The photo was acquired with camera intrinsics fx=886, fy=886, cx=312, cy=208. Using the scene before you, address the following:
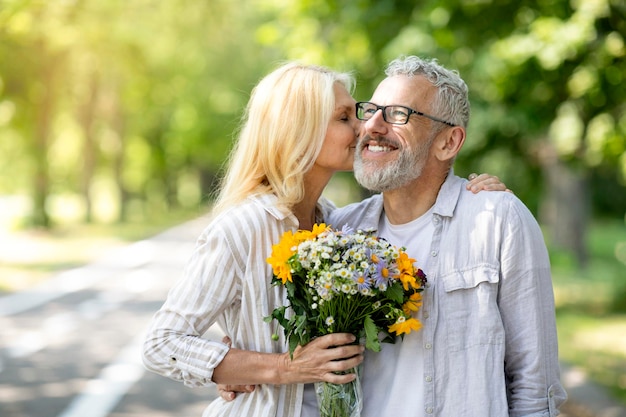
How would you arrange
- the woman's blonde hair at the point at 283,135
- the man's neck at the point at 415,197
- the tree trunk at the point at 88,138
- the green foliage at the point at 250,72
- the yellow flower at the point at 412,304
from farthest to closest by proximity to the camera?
the tree trunk at the point at 88,138 < the green foliage at the point at 250,72 < the man's neck at the point at 415,197 < the woman's blonde hair at the point at 283,135 < the yellow flower at the point at 412,304

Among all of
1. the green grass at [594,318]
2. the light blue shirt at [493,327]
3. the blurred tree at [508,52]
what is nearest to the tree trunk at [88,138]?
the green grass at [594,318]

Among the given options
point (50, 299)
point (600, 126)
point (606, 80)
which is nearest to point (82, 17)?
point (50, 299)

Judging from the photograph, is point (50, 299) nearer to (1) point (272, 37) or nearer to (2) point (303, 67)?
(1) point (272, 37)

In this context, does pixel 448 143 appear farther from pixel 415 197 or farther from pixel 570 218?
pixel 570 218

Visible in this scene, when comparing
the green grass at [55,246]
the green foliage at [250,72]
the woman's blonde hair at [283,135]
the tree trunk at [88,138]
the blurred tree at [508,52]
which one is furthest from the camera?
the tree trunk at [88,138]

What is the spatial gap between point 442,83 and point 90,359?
8670 mm

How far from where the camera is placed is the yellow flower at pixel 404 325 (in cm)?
313

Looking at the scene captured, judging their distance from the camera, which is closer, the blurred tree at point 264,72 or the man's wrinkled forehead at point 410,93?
the man's wrinkled forehead at point 410,93

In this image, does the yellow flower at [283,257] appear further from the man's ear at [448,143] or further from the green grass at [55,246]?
the green grass at [55,246]

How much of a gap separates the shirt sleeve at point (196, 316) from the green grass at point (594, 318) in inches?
262

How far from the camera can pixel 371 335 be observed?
3.09m

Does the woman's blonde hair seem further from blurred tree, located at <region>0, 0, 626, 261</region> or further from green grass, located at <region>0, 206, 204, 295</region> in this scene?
green grass, located at <region>0, 206, 204, 295</region>

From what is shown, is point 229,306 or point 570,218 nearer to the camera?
point 229,306

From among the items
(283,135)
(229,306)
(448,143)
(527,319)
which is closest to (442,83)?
(448,143)
